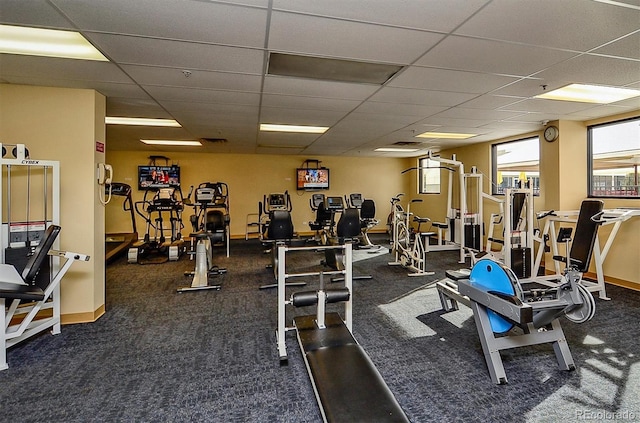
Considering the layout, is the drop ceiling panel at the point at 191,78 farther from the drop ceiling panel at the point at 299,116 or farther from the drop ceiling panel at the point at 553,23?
the drop ceiling panel at the point at 553,23

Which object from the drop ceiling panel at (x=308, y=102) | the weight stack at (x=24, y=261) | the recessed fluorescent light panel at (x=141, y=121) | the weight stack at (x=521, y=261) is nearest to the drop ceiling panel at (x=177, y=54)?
the drop ceiling panel at (x=308, y=102)

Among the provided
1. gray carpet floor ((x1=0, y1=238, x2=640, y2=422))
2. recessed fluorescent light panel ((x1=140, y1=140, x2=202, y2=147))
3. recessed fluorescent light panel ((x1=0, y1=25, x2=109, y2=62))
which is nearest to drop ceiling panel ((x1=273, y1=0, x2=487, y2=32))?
recessed fluorescent light panel ((x1=0, y1=25, x2=109, y2=62))

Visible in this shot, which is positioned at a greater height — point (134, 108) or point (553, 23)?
point (134, 108)

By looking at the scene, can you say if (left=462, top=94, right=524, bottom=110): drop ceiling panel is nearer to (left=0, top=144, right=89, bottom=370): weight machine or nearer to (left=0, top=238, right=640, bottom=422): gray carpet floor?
(left=0, top=238, right=640, bottom=422): gray carpet floor

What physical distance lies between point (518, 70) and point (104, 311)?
497 cm

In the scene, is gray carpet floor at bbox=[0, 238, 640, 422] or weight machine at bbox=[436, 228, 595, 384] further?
weight machine at bbox=[436, 228, 595, 384]

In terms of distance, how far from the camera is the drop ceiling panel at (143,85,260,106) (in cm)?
342

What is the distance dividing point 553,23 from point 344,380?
8.73 feet

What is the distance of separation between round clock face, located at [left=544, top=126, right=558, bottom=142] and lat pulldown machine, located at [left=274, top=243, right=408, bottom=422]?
4.36 m

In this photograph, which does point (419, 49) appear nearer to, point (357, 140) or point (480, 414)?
point (480, 414)

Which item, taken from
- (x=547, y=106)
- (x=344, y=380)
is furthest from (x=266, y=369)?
(x=547, y=106)

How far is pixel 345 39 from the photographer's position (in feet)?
7.45

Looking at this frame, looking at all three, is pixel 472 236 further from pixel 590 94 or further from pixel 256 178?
pixel 256 178

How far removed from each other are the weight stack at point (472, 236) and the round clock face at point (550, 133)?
1.85 metres
